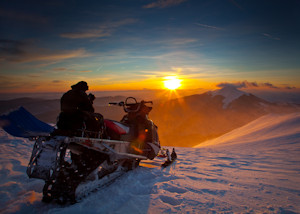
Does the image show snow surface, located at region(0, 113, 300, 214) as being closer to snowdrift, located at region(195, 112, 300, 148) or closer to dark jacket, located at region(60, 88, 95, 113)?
dark jacket, located at region(60, 88, 95, 113)

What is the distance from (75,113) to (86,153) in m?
0.87

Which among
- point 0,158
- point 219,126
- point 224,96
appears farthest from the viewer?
point 224,96

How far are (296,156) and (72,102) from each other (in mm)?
7777

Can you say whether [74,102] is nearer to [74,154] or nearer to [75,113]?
[75,113]

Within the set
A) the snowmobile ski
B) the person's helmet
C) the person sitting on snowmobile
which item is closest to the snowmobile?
the snowmobile ski

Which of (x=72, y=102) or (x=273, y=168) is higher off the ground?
(x=72, y=102)

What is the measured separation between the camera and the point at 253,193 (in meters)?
3.61

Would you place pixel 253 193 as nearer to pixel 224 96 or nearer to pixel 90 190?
pixel 90 190

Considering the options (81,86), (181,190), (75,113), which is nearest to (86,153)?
(75,113)

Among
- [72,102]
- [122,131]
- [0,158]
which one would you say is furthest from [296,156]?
[0,158]

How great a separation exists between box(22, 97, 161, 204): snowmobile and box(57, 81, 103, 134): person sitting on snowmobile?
12 centimetres

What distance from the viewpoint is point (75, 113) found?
3.05m

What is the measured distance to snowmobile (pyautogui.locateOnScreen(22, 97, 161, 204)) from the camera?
271cm

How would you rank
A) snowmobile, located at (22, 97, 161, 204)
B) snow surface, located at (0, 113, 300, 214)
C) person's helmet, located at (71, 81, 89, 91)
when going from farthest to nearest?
person's helmet, located at (71, 81, 89, 91) → snow surface, located at (0, 113, 300, 214) → snowmobile, located at (22, 97, 161, 204)
